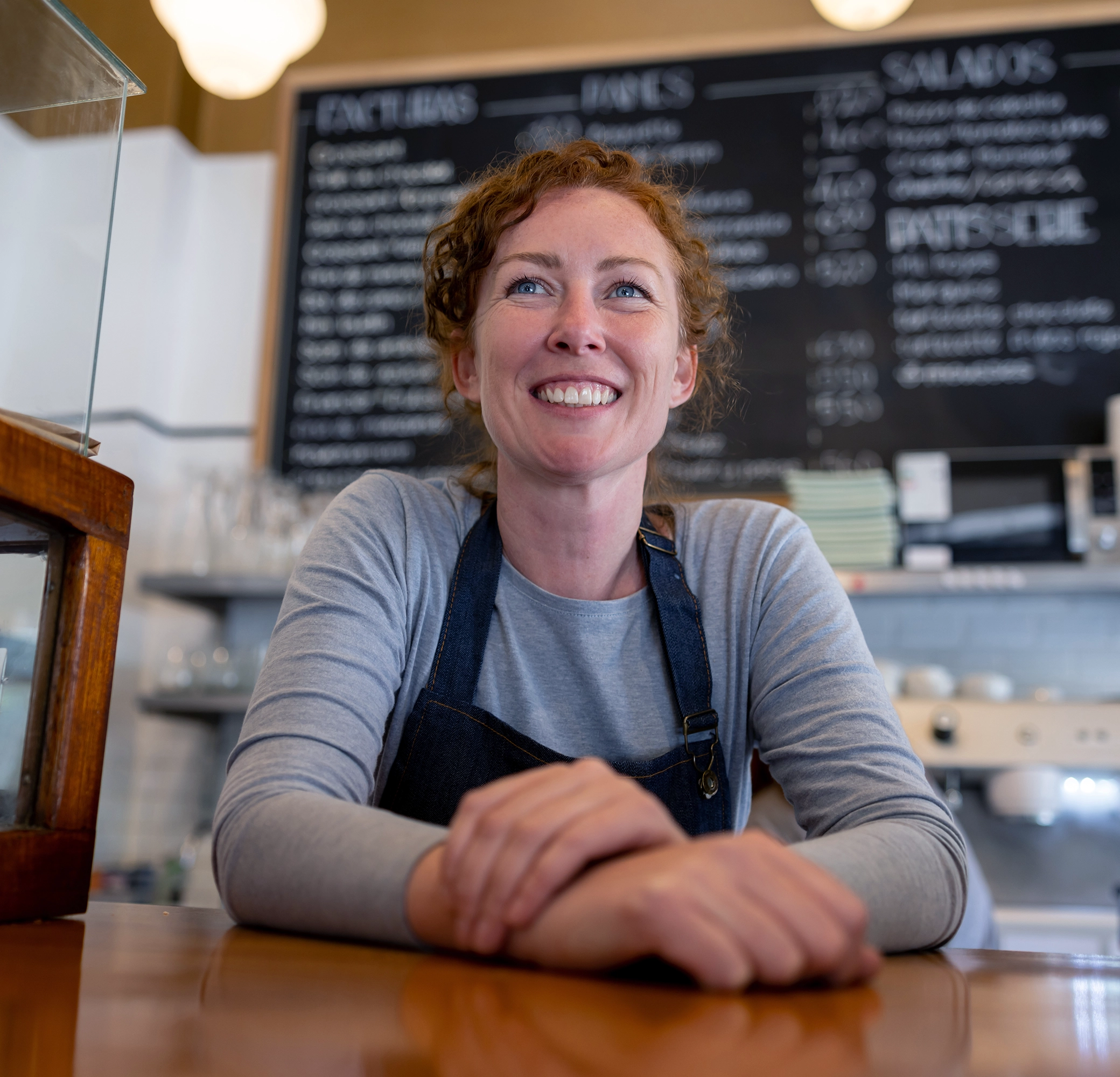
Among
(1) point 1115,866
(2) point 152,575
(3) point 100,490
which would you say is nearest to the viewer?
(3) point 100,490

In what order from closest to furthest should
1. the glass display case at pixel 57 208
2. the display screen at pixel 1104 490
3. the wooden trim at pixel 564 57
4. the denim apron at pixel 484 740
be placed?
the glass display case at pixel 57 208 → the denim apron at pixel 484 740 → the display screen at pixel 1104 490 → the wooden trim at pixel 564 57

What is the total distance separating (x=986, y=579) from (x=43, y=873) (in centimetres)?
244

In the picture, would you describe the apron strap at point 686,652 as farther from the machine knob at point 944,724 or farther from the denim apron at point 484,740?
the machine knob at point 944,724

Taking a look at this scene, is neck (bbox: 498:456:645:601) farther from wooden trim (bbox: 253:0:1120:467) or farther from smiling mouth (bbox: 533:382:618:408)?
wooden trim (bbox: 253:0:1120:467)

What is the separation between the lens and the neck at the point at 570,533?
A: 1.26m

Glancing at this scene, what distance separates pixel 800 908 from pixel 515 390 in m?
0.81

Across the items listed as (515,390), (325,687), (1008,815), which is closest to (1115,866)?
(1008,815)

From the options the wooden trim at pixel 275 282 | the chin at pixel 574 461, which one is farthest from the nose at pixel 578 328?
the wooden trim at pixel 275 282

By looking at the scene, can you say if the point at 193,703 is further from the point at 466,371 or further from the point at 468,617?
the point at 468,617

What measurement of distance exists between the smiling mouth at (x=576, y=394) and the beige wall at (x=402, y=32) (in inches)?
104

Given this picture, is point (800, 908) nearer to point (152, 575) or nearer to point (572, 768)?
point (572, 768)

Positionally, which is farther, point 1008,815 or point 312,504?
point 312,504

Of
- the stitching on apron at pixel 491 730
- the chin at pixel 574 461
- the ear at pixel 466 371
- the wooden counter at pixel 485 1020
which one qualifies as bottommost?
the wooden counter at pixel 485 1020

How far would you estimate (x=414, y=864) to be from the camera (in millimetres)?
717
